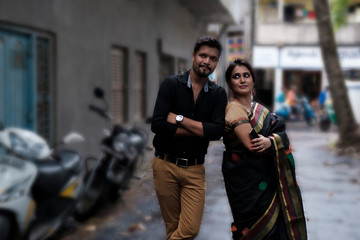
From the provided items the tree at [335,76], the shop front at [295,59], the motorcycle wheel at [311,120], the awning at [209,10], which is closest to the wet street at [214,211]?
the tree at [335,76]

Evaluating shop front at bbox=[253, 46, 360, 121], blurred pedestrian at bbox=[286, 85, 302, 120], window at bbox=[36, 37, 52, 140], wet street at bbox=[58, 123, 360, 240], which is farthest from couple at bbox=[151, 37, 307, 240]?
shop front at bbox=[253, 46, 360, 121]

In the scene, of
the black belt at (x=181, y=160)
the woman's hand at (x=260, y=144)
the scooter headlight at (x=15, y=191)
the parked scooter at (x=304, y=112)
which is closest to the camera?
the woman's hand at (x=260, y=144)

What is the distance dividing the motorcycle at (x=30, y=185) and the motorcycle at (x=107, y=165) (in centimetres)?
71

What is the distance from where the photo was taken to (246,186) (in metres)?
3.12

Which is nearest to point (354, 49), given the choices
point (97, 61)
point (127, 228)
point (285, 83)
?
point (285, 83)

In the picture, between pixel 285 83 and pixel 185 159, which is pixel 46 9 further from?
pixel 285 83

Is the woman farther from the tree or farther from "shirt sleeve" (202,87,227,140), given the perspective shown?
the tree

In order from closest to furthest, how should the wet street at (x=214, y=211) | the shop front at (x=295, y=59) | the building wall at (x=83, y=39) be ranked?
the wet street at (x=214, y=211)
the building wall at (x=83, y=39)
the shop front at (x=295, y=59)

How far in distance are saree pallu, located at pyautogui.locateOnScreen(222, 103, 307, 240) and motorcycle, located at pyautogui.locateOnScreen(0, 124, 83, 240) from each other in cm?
167

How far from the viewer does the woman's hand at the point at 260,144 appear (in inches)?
118

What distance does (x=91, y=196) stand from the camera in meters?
5.29

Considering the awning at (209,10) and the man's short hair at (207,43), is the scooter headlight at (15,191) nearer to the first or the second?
the man's short hair at (207,43)

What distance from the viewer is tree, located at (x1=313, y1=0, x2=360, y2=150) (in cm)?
1147

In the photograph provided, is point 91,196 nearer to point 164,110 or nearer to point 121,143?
point 121,143
